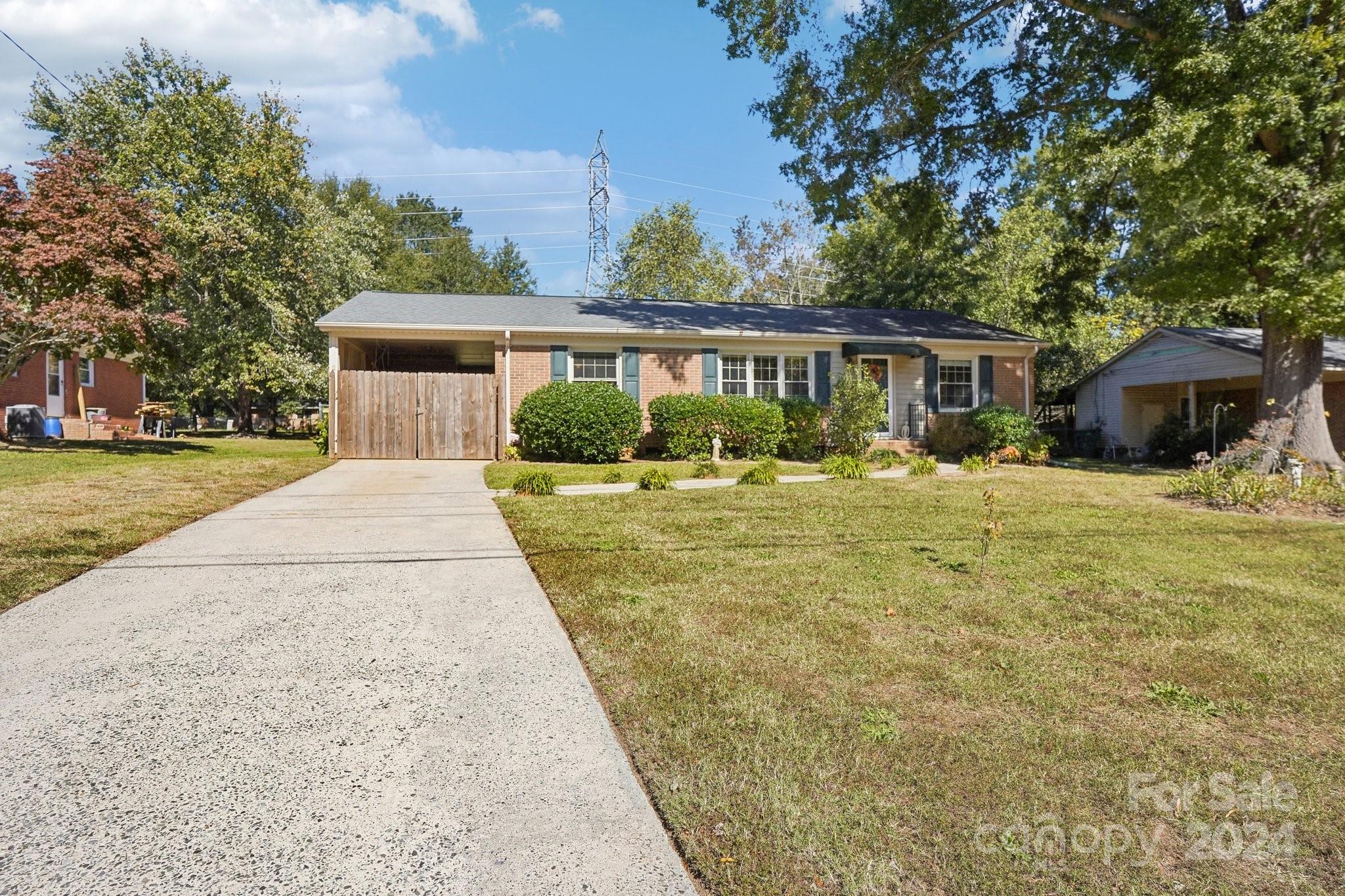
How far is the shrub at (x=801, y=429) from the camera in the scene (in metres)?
15.6

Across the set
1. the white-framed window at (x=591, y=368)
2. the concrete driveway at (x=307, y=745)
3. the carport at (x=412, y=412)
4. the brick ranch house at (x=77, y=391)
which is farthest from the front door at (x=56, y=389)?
the concrete driveway at (x=307, y=745)

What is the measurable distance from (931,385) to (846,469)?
22.1 ft

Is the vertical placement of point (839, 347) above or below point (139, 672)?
above

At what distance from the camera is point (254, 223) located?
2198 centimetres

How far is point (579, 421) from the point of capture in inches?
537

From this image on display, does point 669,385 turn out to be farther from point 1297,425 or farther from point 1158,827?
point 1158,827

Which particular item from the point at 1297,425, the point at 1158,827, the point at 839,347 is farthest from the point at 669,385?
the point at 1158,827

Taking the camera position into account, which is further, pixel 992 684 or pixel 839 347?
pixel 839 347

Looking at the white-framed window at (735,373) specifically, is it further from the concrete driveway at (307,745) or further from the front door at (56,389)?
the front door at (56,389)

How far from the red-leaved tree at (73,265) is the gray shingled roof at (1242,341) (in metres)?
23.4

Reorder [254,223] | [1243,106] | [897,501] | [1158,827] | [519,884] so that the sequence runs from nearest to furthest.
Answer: [519,884] < [1158,827] < [897,501] < [1243,106] < [254,223]

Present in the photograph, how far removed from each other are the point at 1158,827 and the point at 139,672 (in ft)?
13.5

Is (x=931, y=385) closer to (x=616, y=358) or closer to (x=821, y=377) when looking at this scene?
(x=821, y=377)

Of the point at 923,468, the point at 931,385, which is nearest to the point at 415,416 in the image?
the point at 923,468
